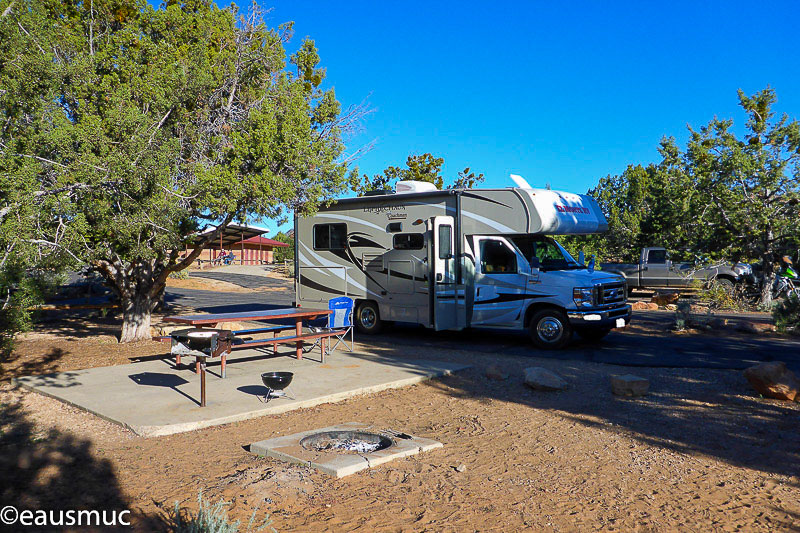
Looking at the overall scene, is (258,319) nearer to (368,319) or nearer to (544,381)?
(544,381)

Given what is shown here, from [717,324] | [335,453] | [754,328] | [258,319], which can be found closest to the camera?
[335,453]

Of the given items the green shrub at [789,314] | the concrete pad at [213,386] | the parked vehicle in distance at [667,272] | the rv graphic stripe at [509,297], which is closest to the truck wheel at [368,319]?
the rv graphic stripe at [509,297]

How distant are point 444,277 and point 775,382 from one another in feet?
19.9

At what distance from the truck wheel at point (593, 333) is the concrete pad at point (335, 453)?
6945 mm

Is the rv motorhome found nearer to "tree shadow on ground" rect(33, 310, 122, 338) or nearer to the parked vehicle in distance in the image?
"tree shadow on ground" rect(33, 310, 122, 338)

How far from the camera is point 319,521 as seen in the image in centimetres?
371

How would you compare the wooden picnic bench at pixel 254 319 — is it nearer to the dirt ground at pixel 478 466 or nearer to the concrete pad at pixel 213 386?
the concrete pad at pixel 213 386

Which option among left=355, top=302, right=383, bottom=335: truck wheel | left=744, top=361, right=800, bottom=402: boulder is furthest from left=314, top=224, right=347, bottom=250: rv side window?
left=744, top=361, right=800, bottom=402: boulder

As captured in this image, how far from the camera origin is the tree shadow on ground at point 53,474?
3977 millimetres

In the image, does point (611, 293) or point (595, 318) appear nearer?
point (595, 318)

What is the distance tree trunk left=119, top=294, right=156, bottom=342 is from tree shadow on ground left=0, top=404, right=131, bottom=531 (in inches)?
215

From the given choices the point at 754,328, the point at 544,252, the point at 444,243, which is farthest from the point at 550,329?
the point at 754,328

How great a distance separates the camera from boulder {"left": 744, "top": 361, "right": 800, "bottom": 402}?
22.0 ft

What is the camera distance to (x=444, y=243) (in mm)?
11750
